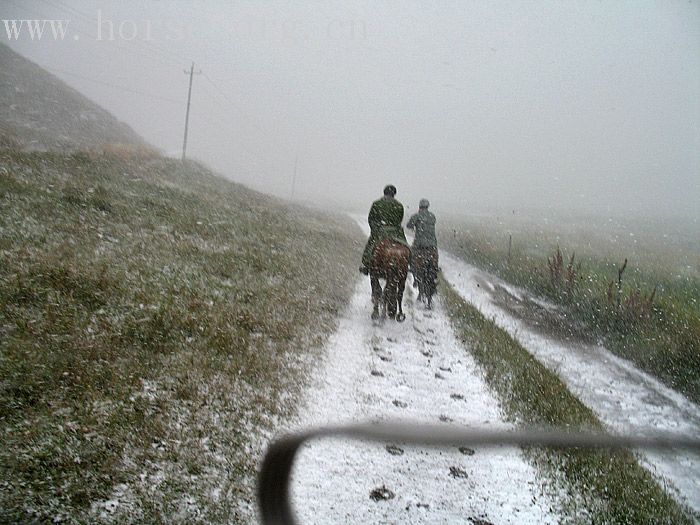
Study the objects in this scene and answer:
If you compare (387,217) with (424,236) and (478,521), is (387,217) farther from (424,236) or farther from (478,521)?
(478,521)

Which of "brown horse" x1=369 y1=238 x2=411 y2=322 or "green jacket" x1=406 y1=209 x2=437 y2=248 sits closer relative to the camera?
"brown horse" x1=369 y1=238 x2=411 y2=322

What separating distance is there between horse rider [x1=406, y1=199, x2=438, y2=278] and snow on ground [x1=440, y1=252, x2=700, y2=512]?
2.58 m

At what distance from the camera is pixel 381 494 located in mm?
4102

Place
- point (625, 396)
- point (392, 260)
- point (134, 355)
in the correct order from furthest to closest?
point (392, 260) < point (625, 396) < point (134, 355)

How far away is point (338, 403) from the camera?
6.01m

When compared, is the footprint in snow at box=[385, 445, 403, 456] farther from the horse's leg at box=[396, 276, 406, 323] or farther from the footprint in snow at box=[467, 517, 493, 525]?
the horse's leg at box=[396, 276, 406, 323]

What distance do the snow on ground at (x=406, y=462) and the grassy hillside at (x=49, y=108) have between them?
1403 inches

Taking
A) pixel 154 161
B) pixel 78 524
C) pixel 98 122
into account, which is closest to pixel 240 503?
pixel 78 524

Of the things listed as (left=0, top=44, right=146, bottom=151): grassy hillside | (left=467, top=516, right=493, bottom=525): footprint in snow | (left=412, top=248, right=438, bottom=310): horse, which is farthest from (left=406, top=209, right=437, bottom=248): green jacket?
(left=0, top=44, right=146, bottom=151): grassy hillside

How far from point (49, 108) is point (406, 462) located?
172 ft

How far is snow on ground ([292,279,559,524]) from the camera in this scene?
3.91 m

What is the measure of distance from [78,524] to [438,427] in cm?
398

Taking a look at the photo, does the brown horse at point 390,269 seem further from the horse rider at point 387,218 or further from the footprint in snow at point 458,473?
the footprint in snow at point 458,473

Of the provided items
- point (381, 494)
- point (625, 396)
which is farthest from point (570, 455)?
point (625, 396)
